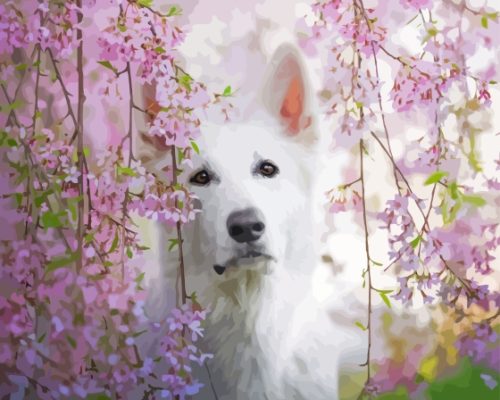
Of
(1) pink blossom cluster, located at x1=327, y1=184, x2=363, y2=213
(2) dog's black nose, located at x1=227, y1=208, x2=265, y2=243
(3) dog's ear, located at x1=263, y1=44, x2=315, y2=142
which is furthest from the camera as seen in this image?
(1) pink blossom cluster, located at x1=327, y1=184, x2=363, y2=213

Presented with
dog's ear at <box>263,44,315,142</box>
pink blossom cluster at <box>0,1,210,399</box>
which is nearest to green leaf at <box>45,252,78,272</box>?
pink blossom cluster at <box>0,1,210,399</box>

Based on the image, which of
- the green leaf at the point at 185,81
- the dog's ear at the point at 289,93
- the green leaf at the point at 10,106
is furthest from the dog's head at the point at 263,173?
the green leaf at the point at 10,106

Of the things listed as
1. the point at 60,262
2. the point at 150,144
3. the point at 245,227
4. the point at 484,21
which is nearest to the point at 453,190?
the point at 484,21

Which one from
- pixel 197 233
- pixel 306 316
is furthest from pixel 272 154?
pixel 306 316

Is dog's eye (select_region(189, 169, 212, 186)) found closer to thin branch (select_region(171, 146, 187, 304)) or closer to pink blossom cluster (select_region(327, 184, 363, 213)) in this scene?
thin branch (select_region(171, 146, 187, 304))

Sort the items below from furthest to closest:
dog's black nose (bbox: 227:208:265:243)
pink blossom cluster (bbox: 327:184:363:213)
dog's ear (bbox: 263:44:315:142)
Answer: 1. pink blossom cluster (bbox: 327:184:363:213)
2. dog's ear (bbox: 263:44:315:142)
3. dog's black nose (bbox: 227:208:265:243)

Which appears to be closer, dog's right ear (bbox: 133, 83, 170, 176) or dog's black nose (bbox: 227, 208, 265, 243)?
dog's black nose (bbox: 227, 208, 265, 243)

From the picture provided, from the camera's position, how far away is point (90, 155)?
2.03m

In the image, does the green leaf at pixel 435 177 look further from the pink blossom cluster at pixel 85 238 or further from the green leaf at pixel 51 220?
the green leaf at pixel 51 220

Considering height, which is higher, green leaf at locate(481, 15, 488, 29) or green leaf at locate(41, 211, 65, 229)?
green leaf at locate(481, 15, 488, 29)

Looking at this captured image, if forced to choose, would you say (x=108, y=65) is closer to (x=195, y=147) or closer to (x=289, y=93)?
(x=195, y=147)

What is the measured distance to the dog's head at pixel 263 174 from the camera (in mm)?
1913

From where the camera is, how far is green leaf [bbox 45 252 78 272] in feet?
6.55

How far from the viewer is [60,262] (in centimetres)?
201
